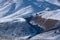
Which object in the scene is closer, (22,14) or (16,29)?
(16,29)

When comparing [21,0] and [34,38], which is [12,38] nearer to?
[34,38]

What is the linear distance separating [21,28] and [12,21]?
11cm

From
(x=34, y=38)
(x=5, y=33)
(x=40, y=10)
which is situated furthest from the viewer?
(x=40, y=10)

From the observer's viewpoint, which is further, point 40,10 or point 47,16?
point 40,10

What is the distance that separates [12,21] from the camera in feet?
4.74

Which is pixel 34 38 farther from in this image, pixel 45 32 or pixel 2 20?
pixel 2 20

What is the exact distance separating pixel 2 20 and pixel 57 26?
0.48 m

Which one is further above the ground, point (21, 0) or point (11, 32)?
point (21, 0)

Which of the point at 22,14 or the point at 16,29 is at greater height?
the point at 22,14

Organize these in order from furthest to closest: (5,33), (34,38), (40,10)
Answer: (40,10) → (5,33) → (34,38)

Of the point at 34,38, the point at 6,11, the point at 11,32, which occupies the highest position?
the point at 6,11

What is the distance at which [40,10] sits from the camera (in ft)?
5.05

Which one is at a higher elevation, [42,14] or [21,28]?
[42,14]

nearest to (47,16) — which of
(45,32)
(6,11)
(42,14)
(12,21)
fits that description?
(42,14)
